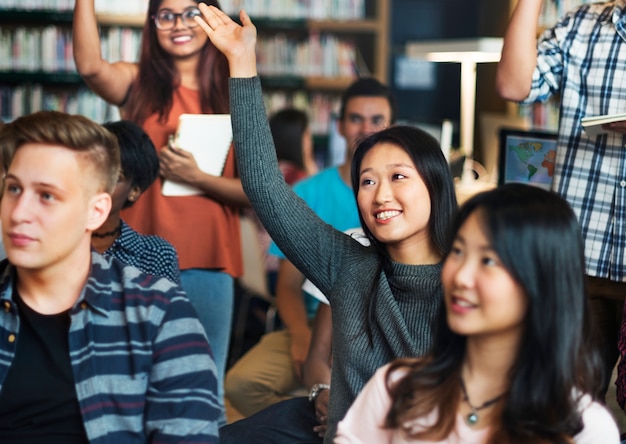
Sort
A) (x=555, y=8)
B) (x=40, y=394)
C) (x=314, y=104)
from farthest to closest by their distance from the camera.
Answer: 1. (x=314, y=104)
2. (x=555, y=8)
3. (x=40, y=394)

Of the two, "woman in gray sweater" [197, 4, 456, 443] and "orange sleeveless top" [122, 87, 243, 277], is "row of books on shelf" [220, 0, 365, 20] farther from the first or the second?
"woman in gray sweater" [197, 4, 456, 443]

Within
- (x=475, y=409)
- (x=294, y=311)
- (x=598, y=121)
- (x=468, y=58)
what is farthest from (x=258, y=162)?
(x=468, y=58)

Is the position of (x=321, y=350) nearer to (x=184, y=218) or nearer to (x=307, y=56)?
(x=184, y=218)

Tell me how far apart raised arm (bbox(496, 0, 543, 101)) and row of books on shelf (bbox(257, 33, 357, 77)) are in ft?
11.9

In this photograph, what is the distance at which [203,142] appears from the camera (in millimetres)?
2660

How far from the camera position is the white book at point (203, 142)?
2621 mm

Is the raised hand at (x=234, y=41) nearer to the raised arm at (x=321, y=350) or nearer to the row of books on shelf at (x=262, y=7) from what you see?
the raised arm at (x=321, y=350)

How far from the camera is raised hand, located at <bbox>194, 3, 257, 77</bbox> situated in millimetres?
1968

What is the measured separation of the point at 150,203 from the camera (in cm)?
270

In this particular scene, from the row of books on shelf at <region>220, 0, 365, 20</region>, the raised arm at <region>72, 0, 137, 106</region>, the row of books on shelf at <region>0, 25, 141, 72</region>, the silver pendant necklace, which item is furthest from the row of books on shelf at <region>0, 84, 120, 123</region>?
the silver pendant necklace

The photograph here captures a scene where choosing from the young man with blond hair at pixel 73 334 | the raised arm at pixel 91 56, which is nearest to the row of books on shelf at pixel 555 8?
the raised arm at pixel 91 56

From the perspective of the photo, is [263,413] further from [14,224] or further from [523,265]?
[523,265]

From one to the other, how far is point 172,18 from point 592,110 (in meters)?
1.16

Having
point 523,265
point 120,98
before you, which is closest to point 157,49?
point 120,98
